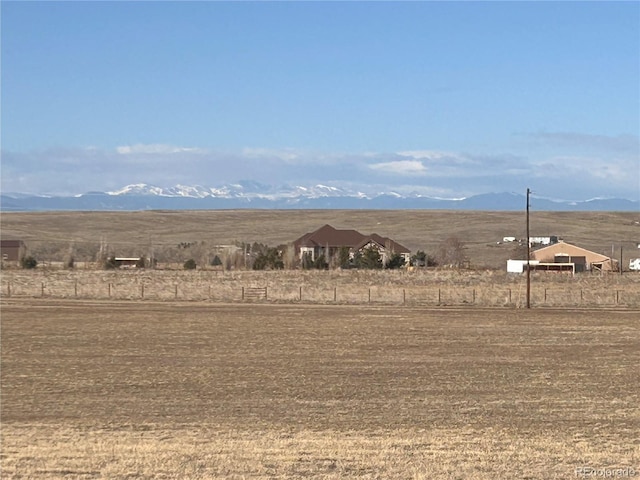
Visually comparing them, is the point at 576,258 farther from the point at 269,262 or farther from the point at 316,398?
the point at 316,398

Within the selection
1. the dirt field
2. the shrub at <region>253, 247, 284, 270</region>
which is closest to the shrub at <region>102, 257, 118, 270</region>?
the shrub at <region>253, 247, 284, 270</region>

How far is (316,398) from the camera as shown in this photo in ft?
85.5

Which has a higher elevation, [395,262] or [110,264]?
[395,262]

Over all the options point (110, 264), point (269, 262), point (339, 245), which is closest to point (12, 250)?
point (110, 264)

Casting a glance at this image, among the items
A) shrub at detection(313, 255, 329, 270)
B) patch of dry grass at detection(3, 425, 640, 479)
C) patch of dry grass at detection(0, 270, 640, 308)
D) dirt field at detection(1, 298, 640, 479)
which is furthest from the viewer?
shrub at detection(313, 255, 329, 270)

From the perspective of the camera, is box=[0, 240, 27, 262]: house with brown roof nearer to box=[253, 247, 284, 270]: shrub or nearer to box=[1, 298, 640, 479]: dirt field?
box=[253, 247, 284, 270]: shrub

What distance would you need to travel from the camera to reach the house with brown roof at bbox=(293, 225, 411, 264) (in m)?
104

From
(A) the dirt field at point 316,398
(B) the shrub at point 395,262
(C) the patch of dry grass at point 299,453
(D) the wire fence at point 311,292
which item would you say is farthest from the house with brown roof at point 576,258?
(C) the patch of dry grass at point 299,453

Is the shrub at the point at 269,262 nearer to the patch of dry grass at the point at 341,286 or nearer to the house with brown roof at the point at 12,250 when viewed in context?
the patch of dry grass at the point at 341,286

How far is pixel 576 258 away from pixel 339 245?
26.5 m

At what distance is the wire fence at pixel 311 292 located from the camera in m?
67.2

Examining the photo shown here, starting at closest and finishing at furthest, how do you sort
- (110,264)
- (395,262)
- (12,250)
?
1. (110,264)
2. (395,262)
3. (12,250)

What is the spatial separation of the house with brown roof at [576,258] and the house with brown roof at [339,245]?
566 inches

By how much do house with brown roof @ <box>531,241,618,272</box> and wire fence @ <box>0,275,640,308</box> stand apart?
20.0m
